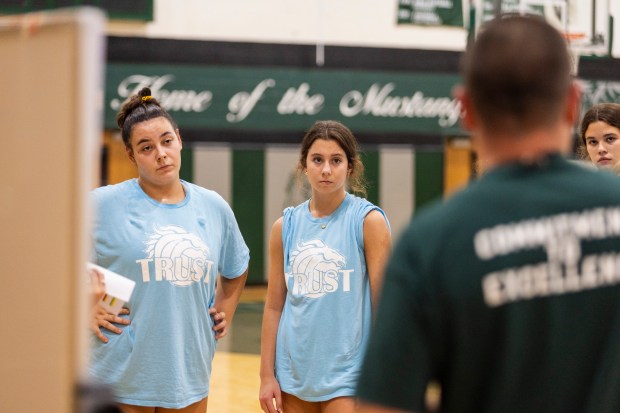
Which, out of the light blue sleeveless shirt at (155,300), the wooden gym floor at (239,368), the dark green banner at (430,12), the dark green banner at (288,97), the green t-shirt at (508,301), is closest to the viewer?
the green t-shirt at (508,301)

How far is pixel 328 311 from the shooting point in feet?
13.2

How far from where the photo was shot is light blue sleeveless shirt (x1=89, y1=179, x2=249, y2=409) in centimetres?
375

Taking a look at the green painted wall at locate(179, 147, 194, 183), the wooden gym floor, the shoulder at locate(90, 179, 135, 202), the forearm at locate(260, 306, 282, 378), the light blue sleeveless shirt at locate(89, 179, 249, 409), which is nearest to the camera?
the light blue sleeveless shirt at locate(89, 179, 249, 409)

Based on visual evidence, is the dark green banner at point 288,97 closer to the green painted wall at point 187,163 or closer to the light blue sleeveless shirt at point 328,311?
the green painted wall at point 187,163

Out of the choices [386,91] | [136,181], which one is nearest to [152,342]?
[136,181]

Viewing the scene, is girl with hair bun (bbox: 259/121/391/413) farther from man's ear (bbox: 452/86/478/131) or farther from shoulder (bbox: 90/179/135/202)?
man's ear (bbox: 452/86/478/131)

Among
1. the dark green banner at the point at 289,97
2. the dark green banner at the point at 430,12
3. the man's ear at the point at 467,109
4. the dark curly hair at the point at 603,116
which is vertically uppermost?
the dark green banner at the point at 430,12

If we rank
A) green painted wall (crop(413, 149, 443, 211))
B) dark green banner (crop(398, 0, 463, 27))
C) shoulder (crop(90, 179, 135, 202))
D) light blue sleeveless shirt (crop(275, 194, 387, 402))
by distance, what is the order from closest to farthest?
1. shoulder (crop(90, 179, 135, 202))
2. light blue sleeveless shirt (crop(275, 194, 387, 402))
3. dark green banner (crop(398, 0, 463, 27))
4. green painted wall (crop(413, 149, 443, 211))

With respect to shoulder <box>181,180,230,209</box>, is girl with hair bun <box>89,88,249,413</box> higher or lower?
lower

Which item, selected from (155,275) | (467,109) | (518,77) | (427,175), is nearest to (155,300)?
(155,275)

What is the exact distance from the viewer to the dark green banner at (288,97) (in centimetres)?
1238

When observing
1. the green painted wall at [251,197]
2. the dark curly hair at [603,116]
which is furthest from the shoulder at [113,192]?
the green painted wall at [251,197]

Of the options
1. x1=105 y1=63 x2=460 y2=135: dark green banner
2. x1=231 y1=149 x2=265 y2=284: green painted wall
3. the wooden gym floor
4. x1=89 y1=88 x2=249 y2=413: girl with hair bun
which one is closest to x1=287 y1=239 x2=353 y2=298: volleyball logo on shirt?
x1=89 y1=88 x2=249 y2=413: girl with hair bun

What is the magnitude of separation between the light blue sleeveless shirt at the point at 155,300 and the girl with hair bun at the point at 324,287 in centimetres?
40
